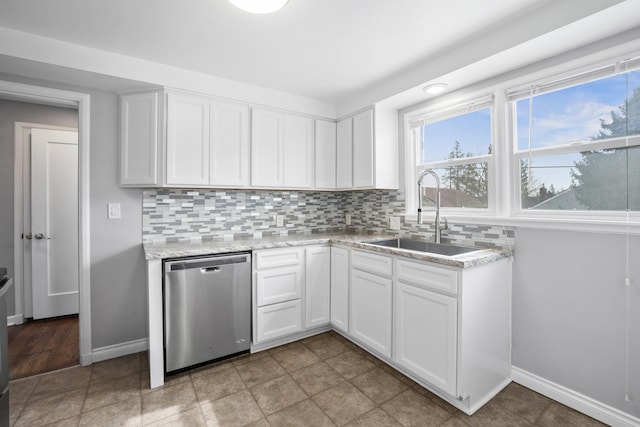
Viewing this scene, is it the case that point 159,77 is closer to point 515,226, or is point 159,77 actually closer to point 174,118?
point 174,118

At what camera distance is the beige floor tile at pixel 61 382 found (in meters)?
2.02

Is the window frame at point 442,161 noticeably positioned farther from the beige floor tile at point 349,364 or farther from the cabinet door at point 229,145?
the cabinet door at point 229,145

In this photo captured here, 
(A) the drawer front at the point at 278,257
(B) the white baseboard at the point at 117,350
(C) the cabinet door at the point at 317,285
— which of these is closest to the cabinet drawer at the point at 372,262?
(C) the cabinet door at the point at 317,285

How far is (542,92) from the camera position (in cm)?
205

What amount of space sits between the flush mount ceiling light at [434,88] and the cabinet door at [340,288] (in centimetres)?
150

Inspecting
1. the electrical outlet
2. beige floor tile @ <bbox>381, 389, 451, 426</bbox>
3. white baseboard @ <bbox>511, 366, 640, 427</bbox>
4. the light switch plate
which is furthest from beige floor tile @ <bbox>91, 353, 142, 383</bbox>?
white baseboard @ <bbox>511, 366, 640, 427</bbox>

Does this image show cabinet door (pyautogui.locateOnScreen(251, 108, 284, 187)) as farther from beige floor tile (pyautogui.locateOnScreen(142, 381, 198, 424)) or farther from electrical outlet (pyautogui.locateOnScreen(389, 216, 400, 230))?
beige floor tile (pyautogui.locateOnScreen(142, 381, 198, 424))

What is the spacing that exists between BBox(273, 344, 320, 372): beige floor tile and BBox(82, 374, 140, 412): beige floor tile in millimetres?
996

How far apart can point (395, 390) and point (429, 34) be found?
235 centimetres

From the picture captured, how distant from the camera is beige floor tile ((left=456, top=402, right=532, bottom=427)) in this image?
173 centimetres

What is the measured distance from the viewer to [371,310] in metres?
2.44

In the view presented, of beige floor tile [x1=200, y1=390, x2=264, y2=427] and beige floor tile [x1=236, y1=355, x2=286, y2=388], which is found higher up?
beige floor tile [x1=236, y1=355, x2=286, y2=388]

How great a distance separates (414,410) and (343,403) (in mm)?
430

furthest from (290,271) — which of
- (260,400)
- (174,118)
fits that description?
(174,118)
